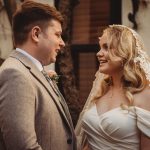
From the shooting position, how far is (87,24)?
24.0 feet

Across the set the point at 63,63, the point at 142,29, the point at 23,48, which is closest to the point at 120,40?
the point at 23,48

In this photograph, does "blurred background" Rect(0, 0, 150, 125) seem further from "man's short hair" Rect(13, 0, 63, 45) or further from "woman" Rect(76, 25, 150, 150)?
"man's short hair" Rect(13, 0, 63, 45)

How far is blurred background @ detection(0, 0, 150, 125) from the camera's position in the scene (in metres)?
6.94

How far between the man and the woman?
0.41 meters

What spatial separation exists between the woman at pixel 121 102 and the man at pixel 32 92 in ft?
1.35

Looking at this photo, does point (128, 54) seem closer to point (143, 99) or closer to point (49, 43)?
point (143, 99)

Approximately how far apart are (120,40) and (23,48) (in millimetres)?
833

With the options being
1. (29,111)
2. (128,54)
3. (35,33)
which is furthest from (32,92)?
(128,54)

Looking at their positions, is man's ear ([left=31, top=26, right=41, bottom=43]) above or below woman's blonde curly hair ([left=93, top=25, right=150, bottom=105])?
above

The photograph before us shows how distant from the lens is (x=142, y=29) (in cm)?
695

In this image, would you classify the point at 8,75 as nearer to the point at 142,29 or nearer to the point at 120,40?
the point at 120,40

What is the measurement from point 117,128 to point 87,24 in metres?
3.66

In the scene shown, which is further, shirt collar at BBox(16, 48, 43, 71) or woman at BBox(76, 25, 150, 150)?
woman at BBox(76, 25, 150, 150)

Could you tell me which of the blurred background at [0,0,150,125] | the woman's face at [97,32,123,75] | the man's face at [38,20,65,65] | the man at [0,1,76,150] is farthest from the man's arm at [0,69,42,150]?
the blurred background at [0,0,150,125]
